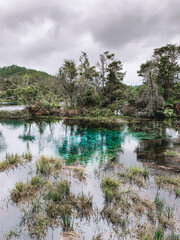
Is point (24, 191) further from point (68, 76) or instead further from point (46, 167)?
point (68, 76)

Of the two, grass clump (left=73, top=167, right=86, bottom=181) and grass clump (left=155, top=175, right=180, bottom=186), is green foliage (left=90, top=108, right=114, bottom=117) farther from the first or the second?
grass clump (left=155, top=175, right=180, bottom=186)

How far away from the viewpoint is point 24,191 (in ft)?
15.9

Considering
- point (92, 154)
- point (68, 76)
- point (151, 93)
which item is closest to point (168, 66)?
point (151, 93)

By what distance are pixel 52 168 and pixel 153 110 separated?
21.1 m

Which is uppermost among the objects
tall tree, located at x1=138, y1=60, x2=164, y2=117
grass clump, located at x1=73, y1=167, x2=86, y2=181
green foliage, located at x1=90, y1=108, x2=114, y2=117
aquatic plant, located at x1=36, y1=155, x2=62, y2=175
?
tall tree, located at x1=138, y1=60, x2=164, y2=117

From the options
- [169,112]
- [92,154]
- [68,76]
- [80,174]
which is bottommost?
[80,174]

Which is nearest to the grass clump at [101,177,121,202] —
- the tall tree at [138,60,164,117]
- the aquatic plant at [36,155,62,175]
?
the aquatic plant at [36,155,62,175]

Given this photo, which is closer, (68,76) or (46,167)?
(46,167)

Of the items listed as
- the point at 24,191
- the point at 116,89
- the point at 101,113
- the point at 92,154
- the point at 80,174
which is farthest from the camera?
the point at 116,89

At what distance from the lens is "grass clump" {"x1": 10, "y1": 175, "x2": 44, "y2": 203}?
466 centimetres

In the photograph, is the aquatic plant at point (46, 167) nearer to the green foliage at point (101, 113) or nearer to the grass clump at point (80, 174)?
the grass clump at point (80, 174)

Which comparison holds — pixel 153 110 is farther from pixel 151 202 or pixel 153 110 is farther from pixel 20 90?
pixel 20 90

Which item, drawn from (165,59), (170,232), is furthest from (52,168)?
(165,59)

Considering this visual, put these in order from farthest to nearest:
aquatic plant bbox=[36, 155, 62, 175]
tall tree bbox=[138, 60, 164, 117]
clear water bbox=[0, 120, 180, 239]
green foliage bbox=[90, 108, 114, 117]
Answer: green foliage bbox=[90, 108, 114, 117], tall tree bbox=[138, 60, 164, 117], aquatic plant bbox=[36, 155, 62, 175], clear water bbox=[0, 120, 180, 239]
